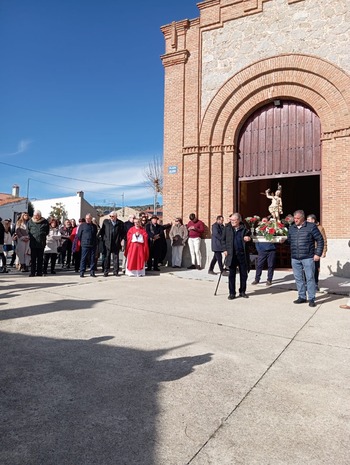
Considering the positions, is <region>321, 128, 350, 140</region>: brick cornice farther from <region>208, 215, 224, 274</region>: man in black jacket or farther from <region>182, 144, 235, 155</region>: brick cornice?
<region>208, 215, 224, 274</region>: man in black jacket

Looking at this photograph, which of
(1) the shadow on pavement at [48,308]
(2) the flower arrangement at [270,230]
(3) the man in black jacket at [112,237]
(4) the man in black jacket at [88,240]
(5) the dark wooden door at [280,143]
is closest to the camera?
(1) the shadow on pavement at [48,308]

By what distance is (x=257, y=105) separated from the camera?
11.5 m

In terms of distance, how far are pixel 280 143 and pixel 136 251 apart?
6285mm

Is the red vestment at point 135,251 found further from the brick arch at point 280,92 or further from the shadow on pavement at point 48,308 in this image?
the brick arch at point 280,92

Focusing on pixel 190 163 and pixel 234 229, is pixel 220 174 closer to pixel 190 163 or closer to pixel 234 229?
pixel 190 163

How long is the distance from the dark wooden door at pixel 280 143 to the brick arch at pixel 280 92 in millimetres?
394

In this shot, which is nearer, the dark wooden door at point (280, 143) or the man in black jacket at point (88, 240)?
the man in black jacket at point (88, 240)

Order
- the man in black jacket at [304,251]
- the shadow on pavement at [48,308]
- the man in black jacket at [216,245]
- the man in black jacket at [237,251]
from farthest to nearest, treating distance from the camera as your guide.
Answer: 1. the man in black jacket at [216,245]
2. the man in black jacket at [237,251]
3. the man in black jacket at [304,251]
4. the shadow on pavement at [48,308]

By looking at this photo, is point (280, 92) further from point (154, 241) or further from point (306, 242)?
point (306, 242)

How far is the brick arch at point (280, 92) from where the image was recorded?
10156mm

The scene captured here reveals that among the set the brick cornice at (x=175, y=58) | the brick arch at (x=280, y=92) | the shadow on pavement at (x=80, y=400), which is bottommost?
the shadow on pavement at (x=80, y=400)

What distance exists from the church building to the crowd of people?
1399 millimetres

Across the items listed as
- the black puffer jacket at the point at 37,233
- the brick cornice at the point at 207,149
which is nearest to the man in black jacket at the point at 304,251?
the brick cornice at the point at 207,149

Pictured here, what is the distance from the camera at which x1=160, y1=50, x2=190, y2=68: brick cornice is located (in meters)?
12.5
